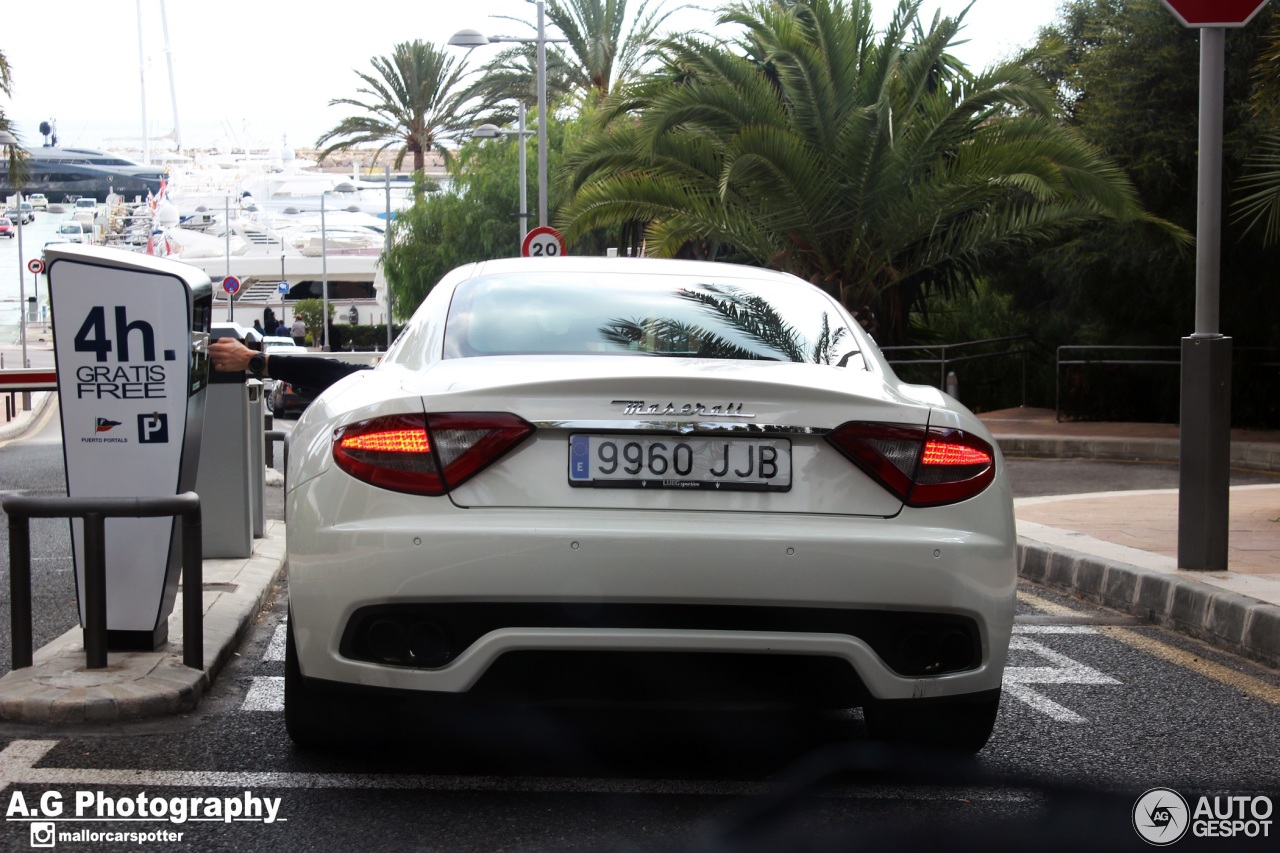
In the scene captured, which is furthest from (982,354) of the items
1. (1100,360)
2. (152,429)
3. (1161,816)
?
(1161,816)

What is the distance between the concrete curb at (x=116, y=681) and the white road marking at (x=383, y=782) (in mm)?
437

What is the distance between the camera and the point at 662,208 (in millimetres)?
18812

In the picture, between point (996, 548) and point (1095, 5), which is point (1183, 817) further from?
point (1095, 5)

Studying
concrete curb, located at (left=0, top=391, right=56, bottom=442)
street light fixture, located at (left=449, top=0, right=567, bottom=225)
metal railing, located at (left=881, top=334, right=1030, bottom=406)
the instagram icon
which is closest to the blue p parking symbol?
the instagram icon

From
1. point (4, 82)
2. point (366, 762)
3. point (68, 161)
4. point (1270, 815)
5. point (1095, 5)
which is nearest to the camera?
point (1270, 815)

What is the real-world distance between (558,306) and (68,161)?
193235 mm

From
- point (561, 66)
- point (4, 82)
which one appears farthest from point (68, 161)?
point (4, 82)

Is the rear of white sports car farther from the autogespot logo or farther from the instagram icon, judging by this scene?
the autogespot logo

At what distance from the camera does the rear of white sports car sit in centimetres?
343

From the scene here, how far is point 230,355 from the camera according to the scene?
556 centimetres

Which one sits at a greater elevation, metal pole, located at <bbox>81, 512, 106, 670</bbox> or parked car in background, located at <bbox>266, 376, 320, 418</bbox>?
metal pole, located at <bbox>81, 512, 106, 670</bbox>

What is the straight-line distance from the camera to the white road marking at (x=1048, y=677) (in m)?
4.96

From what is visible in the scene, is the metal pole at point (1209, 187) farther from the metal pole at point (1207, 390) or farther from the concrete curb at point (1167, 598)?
the concrete curb at point (1167, 598)

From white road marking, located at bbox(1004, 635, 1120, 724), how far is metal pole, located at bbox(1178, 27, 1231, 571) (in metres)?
1.48
